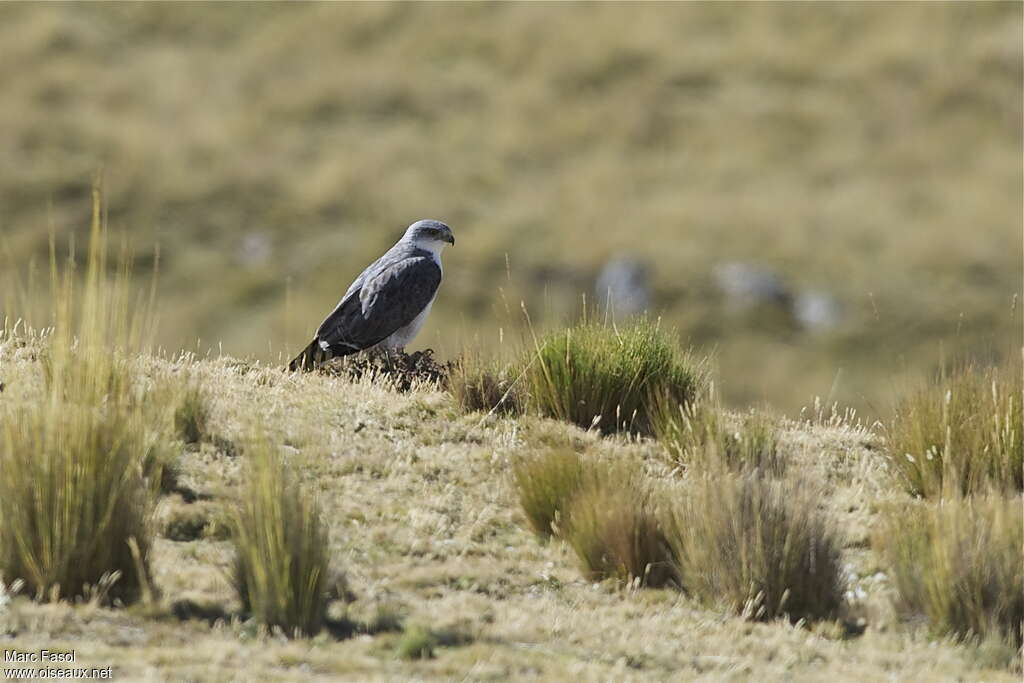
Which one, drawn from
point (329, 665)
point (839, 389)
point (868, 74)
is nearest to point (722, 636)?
point (329, 665)

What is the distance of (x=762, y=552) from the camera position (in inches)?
290

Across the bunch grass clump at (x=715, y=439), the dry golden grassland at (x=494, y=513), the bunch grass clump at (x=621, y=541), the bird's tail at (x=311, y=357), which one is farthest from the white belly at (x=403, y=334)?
the bunch grass clump at (x=621, y=541)

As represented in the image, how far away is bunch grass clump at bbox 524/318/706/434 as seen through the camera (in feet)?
34.0

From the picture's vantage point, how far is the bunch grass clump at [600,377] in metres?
10.4

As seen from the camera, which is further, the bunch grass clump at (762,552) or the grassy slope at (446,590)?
the bunch grass clump at (762,552)

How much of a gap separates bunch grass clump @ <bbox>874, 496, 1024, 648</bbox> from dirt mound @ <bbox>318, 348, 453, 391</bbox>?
4209 mm

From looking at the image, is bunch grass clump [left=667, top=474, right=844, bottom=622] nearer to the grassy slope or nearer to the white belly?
the grassy slope

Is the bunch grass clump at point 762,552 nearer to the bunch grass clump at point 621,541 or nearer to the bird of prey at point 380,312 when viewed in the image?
the bunch grass clump at point 621,541

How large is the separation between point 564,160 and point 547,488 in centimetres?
3572

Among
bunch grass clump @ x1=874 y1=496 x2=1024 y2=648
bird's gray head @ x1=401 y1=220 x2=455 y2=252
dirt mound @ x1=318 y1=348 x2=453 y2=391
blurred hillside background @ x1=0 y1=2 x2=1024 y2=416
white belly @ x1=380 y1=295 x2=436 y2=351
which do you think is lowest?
bunch grass clump @ x1=874 y1=496 x2=1024 y2=648

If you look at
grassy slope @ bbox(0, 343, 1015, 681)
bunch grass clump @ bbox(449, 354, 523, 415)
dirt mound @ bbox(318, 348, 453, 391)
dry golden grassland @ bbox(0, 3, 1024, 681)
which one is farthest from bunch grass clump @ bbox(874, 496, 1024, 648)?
dirt mound @ bbox(318, 348, 453, 391)

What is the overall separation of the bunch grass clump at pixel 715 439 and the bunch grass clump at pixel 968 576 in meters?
1.39

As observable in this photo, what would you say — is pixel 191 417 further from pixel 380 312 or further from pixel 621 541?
pixel 621 541

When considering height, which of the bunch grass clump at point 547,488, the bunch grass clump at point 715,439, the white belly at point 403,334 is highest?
the white belly at point 403,334
